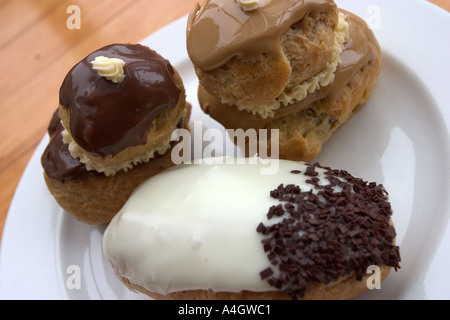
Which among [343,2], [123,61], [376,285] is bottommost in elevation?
[376,285]

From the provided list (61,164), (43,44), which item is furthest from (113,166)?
(43,44)

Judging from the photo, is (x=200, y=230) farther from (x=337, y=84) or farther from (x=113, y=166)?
(x=337, y=84)

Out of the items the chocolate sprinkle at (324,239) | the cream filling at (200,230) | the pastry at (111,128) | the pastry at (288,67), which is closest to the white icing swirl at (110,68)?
the pastry at (111,128)

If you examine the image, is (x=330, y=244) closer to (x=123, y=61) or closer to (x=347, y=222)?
(x=347, y=222)

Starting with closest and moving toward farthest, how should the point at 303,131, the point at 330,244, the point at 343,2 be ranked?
the point at 330,244
the point at 303,131
the point at 343,2

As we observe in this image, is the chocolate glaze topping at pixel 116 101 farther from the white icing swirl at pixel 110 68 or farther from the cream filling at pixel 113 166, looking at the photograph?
the cream filling at pixel 113 166
